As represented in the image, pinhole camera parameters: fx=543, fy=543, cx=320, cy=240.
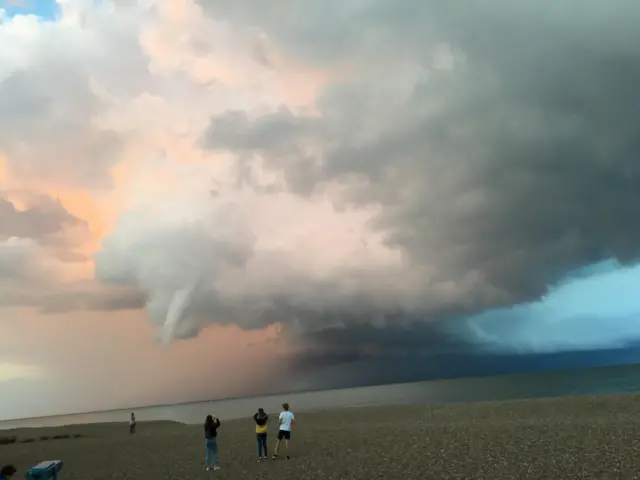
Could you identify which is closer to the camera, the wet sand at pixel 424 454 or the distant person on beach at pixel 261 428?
the wet sand at pixel 424 454

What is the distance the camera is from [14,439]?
228 feet

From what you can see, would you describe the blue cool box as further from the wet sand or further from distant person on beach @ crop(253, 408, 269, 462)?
distant person on beach @ crop(253, 408, 269, 462)

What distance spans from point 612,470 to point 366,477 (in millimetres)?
8788

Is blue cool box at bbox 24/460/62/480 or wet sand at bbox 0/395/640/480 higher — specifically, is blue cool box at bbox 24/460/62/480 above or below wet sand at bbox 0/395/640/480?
above

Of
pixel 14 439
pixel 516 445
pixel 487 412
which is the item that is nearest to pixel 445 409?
pixel 487 412

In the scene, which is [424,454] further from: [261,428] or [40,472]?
[40,472]

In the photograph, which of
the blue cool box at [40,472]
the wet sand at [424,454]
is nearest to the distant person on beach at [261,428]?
the wet sand at [424,454]

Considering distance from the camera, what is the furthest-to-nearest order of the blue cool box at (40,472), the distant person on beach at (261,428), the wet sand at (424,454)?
the distant person on beach at (261,428) → the wet sand at (424,454) → the blue cool box at (40,472)

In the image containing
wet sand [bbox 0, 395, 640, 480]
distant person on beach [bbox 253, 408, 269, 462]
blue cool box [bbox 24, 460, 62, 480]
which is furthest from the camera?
distant person on beach [bbox 253, 408, 269, 462]

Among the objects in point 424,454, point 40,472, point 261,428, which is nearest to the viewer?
point 40,472

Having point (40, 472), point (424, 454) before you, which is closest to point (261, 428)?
point (424, 454)

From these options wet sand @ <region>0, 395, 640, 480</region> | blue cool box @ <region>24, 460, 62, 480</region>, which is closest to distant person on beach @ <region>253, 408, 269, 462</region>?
wet sand @ <region>0, 395, 640, 480</region>

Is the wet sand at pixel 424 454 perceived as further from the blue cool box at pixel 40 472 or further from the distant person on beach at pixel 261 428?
the blue cool box at pixel 40 472

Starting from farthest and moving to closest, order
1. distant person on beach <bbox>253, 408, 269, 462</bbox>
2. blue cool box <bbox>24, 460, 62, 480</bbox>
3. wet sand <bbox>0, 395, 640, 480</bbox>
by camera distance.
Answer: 1. distant person on beach <bbox>253, 408, 269, 462</bbox>
2. wet sand <bbox>0, 395, 640, 480</bbox>
3. blue cool box <bbox>24, 460, 62, 480</bbox>
